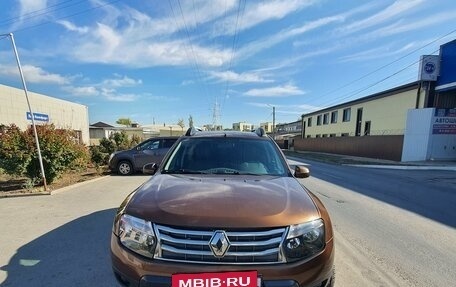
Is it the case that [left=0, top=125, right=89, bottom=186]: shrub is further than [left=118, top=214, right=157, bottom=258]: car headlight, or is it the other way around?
[left=0, top=125, right=89, bottom=186]: shrub

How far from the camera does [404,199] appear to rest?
8.58 meters

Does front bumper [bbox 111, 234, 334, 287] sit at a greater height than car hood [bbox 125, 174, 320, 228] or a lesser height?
lesser

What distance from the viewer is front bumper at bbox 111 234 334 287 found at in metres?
2.10

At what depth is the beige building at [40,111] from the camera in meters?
18.3

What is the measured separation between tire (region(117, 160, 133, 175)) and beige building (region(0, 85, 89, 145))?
2666mm

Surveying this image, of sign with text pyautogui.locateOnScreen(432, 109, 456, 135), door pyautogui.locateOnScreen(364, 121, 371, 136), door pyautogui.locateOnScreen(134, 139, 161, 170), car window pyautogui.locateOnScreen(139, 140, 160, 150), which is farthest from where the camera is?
door pyautogui.locateOnScreen(364, 121, 371, 136)

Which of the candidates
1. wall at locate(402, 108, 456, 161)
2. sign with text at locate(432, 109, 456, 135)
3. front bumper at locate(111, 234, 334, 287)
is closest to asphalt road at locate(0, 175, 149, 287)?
front bumper at locate(111, 234, 334, 287)

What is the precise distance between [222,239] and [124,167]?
12456mm

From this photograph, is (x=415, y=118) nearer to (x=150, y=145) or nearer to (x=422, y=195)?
(x=422, y=195)

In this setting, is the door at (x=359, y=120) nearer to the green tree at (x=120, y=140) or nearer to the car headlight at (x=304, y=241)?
the green tree at (x=120, y=140)

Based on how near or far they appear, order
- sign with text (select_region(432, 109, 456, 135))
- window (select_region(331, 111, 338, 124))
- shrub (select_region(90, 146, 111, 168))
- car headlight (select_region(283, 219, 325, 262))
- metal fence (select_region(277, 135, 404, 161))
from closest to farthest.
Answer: car headlight (select_region(283, 219, 325, 262)), shrub (select_region(90, 146, 111, 168)), sign with text (select_region(432, 109, 456, 135)), metal fence (select_region(277, 135, 404, 161)), window (select_region(331, 111, 338, 124))

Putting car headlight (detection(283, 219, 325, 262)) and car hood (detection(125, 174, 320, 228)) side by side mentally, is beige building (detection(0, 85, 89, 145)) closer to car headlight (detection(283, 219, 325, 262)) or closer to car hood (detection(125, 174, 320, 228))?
car hood (detection(125, 174, 320, 228))

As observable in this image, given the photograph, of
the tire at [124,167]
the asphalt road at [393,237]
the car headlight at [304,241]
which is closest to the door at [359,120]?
the asphalt road at [393,237]

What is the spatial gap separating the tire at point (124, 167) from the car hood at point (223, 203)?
11243 millimetres
